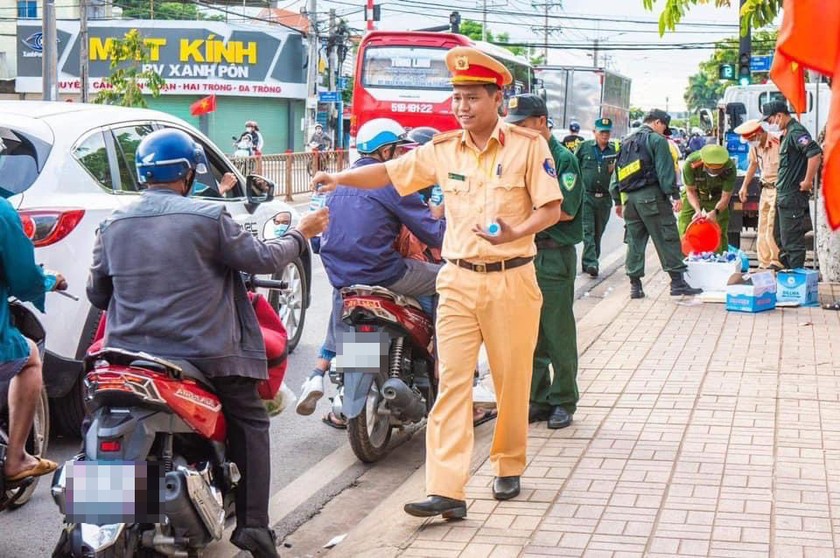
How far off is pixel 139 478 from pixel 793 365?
598 centimetres

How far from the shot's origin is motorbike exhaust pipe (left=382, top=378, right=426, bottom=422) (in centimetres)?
650

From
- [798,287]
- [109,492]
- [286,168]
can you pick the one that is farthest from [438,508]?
[286,168]

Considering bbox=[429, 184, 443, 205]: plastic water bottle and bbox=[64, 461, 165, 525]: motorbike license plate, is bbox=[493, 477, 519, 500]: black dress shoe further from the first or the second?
bbox=[64, 461, 165, 525]: motorbike license plate

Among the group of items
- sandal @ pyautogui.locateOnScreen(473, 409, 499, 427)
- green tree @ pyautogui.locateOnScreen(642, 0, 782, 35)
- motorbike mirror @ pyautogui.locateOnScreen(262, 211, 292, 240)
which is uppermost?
green tree @ pyautogui.locateOnScreen(642, 0, 782, 35)

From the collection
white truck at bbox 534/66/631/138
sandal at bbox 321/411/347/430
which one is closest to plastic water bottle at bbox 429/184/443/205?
sandal at bbox 321/411/347/430

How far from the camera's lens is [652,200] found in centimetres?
1243

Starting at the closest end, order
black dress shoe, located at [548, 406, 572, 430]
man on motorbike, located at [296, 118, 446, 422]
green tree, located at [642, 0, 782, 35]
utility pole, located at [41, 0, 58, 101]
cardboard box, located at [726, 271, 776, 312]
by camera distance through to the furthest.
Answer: man on motorbike, located at [296, 118, 446, 422] < black dress shoe, located at [548, 406, 572, 430] < green tree, located at [642, 0, 782, 35] < cardboard box, located at [726, 271, 776, 312] < utility pole, located at [41, 0, 58, 101]

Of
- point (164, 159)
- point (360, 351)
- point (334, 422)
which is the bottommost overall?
point (334, 422)

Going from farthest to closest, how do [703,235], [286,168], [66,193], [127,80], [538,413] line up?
[127,80]
[286,168]
[703,235]
[538,413]
[66,193]

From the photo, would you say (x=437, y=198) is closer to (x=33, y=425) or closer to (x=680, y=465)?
(x=680, y=465)

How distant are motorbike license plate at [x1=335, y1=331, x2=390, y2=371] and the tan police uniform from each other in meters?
0.89

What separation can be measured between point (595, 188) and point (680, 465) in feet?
28.8

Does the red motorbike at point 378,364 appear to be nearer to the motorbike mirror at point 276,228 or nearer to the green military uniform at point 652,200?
the motorbike mirror at point 276,228

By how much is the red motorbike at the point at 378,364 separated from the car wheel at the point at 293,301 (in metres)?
3.00
